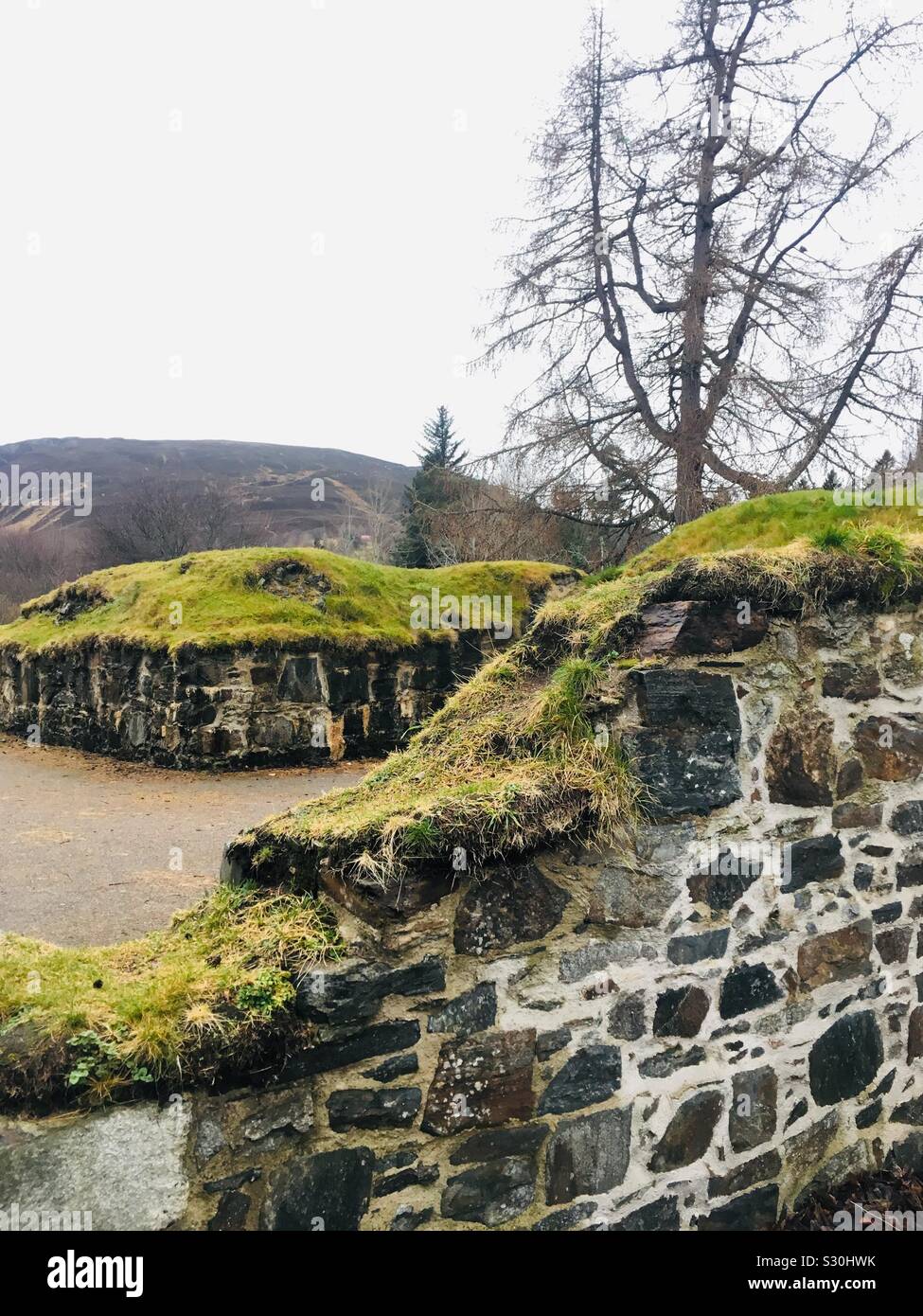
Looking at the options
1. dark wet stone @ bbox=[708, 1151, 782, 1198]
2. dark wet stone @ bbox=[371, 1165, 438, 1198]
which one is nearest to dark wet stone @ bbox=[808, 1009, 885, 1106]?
dark wet stone @ bbox=[708, 1151, 782, 1198]

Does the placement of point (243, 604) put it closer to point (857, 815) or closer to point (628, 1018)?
point (857, 815)

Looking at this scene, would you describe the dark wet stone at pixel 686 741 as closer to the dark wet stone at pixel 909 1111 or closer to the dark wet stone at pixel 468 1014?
the dark wet stone at pixel 468 1014

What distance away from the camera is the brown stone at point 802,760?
2.97 metres

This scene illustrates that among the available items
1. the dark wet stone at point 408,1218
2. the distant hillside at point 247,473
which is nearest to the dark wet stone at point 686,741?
the dark wet stone at point 408,1218

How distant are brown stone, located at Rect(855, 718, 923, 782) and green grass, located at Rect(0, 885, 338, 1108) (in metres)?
2.24

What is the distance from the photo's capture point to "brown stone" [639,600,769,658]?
2904 millimetres

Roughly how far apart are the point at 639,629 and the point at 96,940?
137 inches

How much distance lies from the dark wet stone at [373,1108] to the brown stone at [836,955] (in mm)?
1625

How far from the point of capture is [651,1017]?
2660 mm

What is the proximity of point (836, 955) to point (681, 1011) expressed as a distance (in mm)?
811

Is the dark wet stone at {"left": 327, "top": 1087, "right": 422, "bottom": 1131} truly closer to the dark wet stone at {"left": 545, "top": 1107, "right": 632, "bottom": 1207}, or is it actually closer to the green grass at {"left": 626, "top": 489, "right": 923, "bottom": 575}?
the dark wet stone at {"left": 545, "top": 1107, "right": 632, "bottom": 1207}

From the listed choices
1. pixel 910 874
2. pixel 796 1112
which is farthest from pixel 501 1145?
pixel 910 874

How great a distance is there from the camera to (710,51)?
40.0ft
